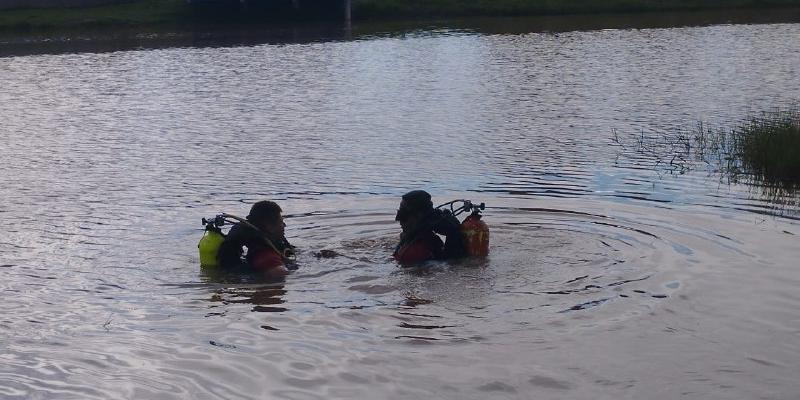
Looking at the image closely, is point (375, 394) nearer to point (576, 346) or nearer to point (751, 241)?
point (576, 346)

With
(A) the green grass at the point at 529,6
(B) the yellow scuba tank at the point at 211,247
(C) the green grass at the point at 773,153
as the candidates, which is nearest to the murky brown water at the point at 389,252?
(B) the yellow scuba tank at the point at 211,247

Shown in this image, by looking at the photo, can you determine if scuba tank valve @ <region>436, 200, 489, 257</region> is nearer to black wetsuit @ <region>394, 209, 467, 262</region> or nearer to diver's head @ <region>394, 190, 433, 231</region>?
black wetsuit @ <region>394, 209, 467, 262</region>

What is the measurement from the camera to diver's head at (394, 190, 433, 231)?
35.4ft

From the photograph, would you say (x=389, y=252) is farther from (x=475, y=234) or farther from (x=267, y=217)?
(x=267, y=217)

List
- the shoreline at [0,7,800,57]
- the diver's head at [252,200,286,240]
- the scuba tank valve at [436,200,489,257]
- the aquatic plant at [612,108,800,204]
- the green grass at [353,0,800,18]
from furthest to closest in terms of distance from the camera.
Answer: the green grass at [353,0,800,18] → the shoreline at [0,7,800,57] → the aquatic plant at [612,108,800,204] → the scuba tank valve at [436,200,489,257] → the diver's head at [252,200,286,240]

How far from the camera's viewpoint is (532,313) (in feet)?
31.3

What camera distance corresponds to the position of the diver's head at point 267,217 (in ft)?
35.4

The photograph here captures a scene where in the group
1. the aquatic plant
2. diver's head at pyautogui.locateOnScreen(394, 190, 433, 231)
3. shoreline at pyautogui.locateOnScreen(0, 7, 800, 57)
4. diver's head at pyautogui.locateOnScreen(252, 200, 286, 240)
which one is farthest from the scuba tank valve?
shoreline at pyautogui.locateOnScreen(0, 7, 800, 57)

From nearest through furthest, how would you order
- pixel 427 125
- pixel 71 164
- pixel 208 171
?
pixel 208 171 → pixel 71 164 → pixel 427 125

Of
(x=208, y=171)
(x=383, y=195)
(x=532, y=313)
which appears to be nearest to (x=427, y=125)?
(x=208, y=171)

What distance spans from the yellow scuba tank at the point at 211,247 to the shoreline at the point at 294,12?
4135 centimetres

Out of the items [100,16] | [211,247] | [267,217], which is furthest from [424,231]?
[100,16]

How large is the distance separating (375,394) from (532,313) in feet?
7.28

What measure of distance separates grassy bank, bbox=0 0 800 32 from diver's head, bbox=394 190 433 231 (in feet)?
137
